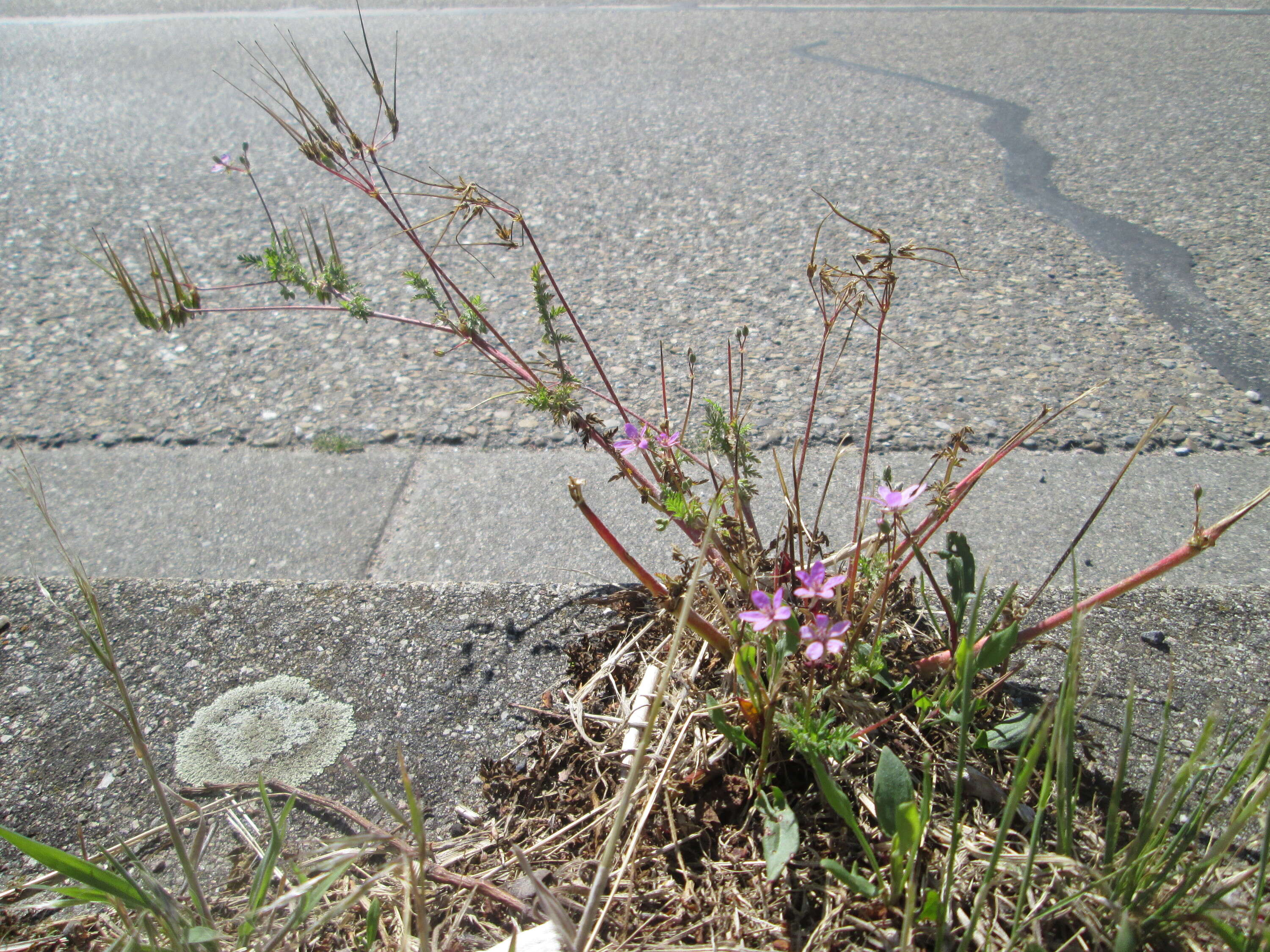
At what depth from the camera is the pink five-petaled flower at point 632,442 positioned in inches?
59.7

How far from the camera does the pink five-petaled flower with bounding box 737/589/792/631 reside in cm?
125

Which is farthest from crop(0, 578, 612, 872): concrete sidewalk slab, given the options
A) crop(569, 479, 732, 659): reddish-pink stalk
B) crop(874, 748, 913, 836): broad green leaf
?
crop(874, 748, 913, 836): broad green leaf

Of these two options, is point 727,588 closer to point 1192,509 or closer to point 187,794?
point 187,794

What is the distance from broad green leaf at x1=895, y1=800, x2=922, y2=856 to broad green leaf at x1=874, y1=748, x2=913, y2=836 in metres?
0.11

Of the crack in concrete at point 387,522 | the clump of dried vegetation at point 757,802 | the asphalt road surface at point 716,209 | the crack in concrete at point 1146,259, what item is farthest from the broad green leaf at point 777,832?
the crack in concrete at point 1146,259

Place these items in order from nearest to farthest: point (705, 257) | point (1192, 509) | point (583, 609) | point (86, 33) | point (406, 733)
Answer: point (406, 733)
point (583, 609)
point (1192, 509)
point (705, 257)
point (86, 33)

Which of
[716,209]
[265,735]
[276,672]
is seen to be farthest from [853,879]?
[716,209]

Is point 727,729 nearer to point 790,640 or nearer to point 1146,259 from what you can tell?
point 790,640

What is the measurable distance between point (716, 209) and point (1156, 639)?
2787mm

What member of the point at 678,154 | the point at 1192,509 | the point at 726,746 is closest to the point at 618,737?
the point at 726,746

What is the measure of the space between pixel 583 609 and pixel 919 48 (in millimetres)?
5315

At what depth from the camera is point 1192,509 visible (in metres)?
2.21

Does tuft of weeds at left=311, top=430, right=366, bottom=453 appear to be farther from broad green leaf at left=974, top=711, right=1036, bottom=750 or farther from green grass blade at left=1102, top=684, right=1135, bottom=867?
green grass blade at left=1102, top=684, right=1135, bottom=867

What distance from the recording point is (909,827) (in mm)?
1090
